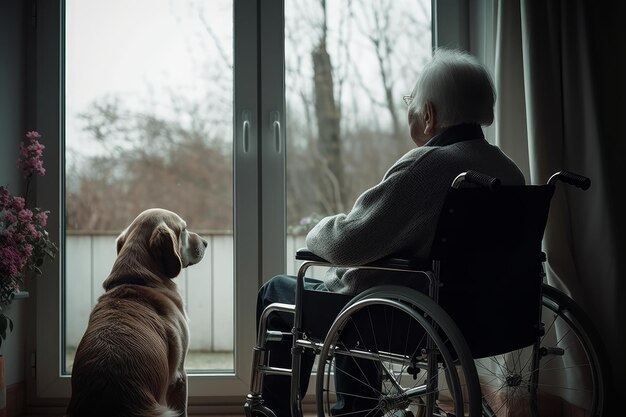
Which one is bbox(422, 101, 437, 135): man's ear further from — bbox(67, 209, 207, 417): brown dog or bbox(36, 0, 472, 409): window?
bbox(36, 0, 472, 409): window

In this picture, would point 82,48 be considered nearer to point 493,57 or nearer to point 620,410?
point 493,57

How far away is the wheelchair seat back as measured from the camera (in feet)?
5.34

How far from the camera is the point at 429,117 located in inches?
75.7

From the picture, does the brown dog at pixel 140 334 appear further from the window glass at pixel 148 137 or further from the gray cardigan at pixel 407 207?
the gray cardigan at pixel 407 207

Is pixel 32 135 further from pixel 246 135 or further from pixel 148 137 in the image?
pixel 246 135

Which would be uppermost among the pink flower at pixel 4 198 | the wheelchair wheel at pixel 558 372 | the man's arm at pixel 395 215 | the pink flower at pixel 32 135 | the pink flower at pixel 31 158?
the pink flower at pixel 32 135

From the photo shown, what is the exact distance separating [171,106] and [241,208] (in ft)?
1.73

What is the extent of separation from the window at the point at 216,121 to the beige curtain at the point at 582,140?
67cm

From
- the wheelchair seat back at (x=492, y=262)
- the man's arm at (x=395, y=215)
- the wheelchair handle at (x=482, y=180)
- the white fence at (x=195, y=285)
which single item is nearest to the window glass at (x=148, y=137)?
the white fence at (x=195, y=285)

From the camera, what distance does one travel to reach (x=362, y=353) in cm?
176

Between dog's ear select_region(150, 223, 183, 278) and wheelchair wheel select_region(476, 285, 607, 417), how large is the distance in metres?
1.04

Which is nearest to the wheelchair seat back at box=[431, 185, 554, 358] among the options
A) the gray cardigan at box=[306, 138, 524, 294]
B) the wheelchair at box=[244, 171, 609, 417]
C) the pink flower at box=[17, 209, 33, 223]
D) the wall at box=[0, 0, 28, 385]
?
the wheelchair at box=[244, 171, 609, 417]

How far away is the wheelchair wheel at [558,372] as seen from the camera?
1811 mm

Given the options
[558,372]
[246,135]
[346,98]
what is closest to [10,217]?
[246,135]
